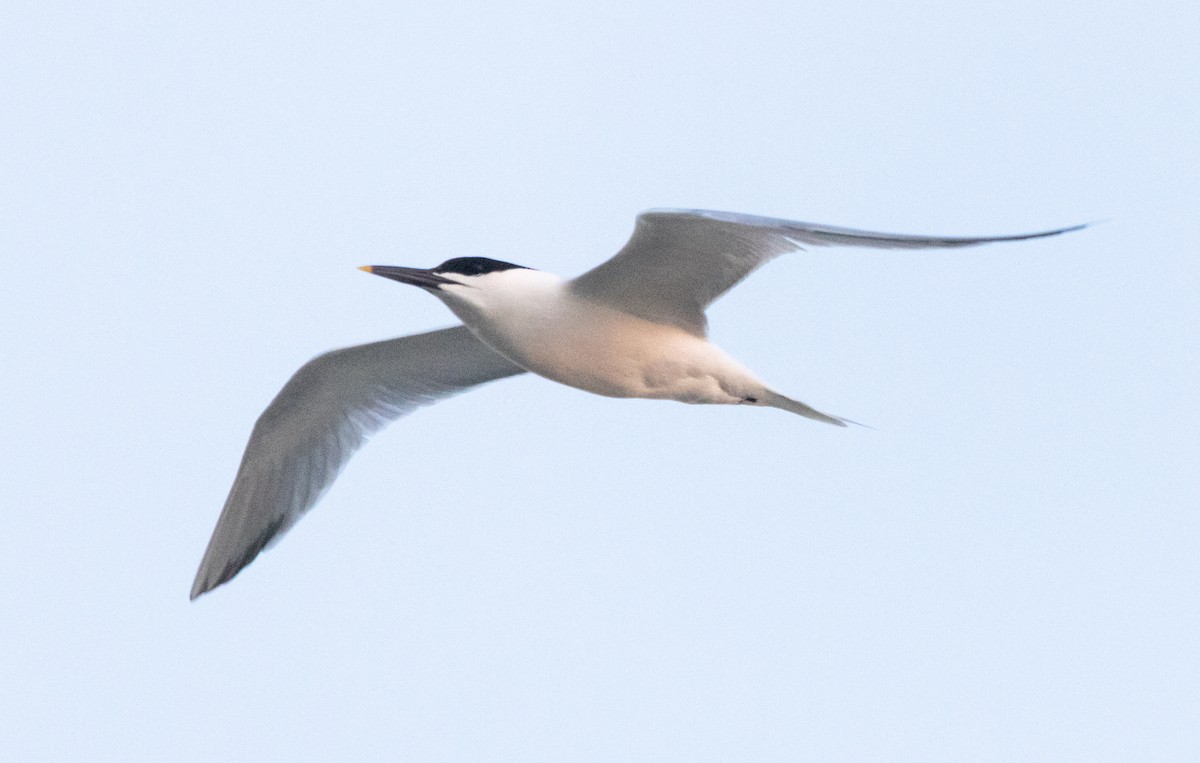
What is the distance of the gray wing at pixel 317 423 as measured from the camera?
28.6 feet

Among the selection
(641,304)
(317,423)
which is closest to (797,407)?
(641,304)

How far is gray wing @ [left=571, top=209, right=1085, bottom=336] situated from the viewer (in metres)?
6.44

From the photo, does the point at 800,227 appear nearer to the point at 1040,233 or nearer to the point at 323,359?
the point at 1040,233

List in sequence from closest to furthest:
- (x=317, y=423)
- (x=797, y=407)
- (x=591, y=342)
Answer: (x=591, y=342), (x=797, y=407), (x=317, y=423)

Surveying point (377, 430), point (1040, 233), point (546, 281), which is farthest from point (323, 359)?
point (1040, 233)

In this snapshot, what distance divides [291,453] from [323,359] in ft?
2.39

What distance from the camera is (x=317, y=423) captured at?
8969 mm

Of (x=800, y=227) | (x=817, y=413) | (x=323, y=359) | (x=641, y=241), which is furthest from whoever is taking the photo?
(x=323, y=359)

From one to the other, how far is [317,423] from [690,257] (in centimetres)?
304

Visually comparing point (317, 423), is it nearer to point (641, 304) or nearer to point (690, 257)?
point (641, 304)

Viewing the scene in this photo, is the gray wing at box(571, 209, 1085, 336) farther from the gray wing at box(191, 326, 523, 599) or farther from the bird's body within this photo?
the gray wing at box(191, 326, 523, 599)

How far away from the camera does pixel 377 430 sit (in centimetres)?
901

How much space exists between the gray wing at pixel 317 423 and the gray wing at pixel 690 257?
5.23 ft

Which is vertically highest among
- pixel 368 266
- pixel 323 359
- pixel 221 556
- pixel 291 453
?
pixel 368 266
